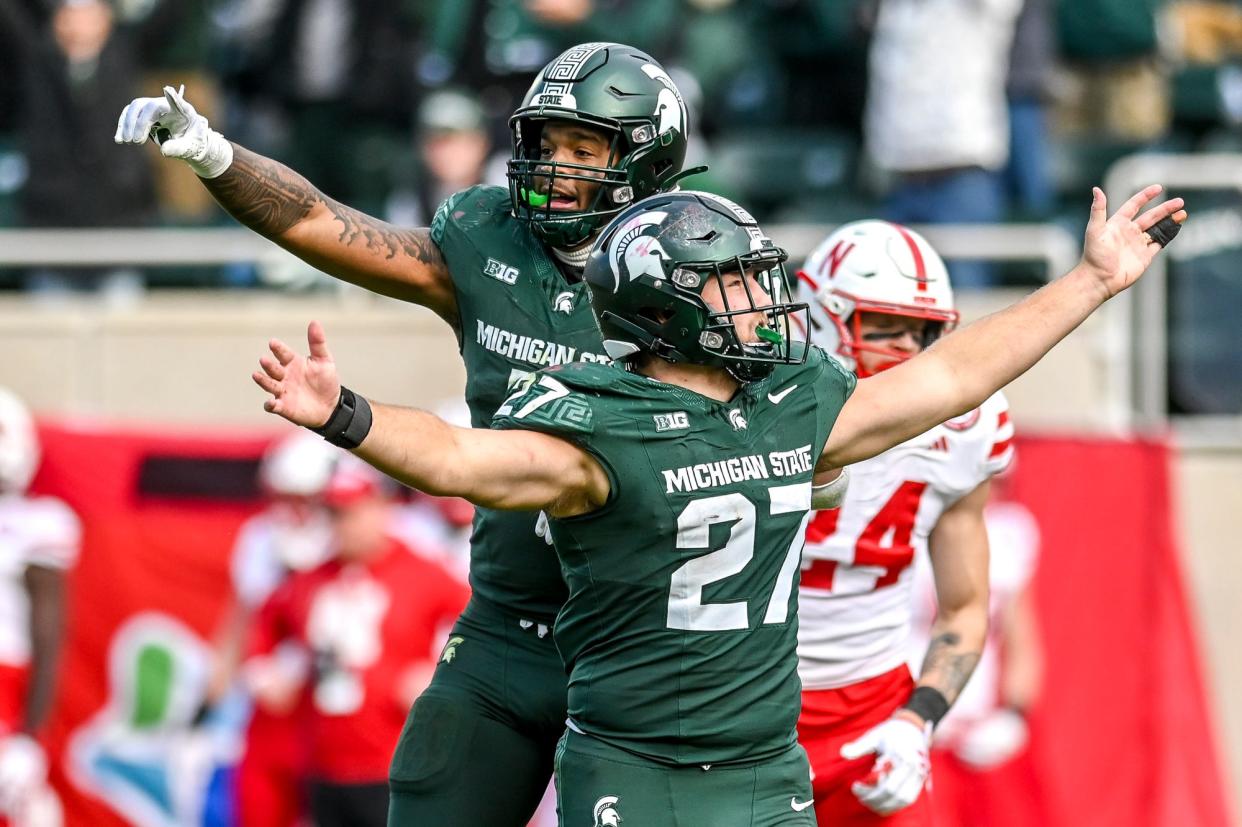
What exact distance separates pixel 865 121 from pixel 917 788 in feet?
18.6

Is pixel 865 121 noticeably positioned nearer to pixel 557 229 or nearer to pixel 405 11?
pixel 405 11

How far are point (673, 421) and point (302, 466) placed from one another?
4509mm

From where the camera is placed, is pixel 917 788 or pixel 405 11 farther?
pixel 405 11

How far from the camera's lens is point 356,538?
25.6ft

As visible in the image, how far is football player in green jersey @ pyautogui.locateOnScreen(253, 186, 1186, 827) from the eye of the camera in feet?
12.6

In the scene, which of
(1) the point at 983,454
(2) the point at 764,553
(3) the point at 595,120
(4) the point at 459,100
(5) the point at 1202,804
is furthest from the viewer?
(4) the point at 459,100

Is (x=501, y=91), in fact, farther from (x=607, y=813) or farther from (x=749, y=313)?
(x=607, y=813)

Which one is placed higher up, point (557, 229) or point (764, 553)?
point (557, 229)

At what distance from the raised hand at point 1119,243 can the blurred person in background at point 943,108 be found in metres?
4.41

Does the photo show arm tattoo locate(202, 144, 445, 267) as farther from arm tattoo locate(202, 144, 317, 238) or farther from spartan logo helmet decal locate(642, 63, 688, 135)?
spartan logo helmet decal locate(642, 63, 688, 135)

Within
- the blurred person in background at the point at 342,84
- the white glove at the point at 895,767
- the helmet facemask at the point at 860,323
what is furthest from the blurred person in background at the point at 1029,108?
the white glove at the point at 895,767

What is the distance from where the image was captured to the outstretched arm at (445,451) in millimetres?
3527

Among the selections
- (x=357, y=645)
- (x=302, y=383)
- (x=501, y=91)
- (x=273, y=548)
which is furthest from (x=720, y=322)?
(x=501, y=91)

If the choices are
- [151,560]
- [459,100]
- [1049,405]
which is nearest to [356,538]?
[151,560]
